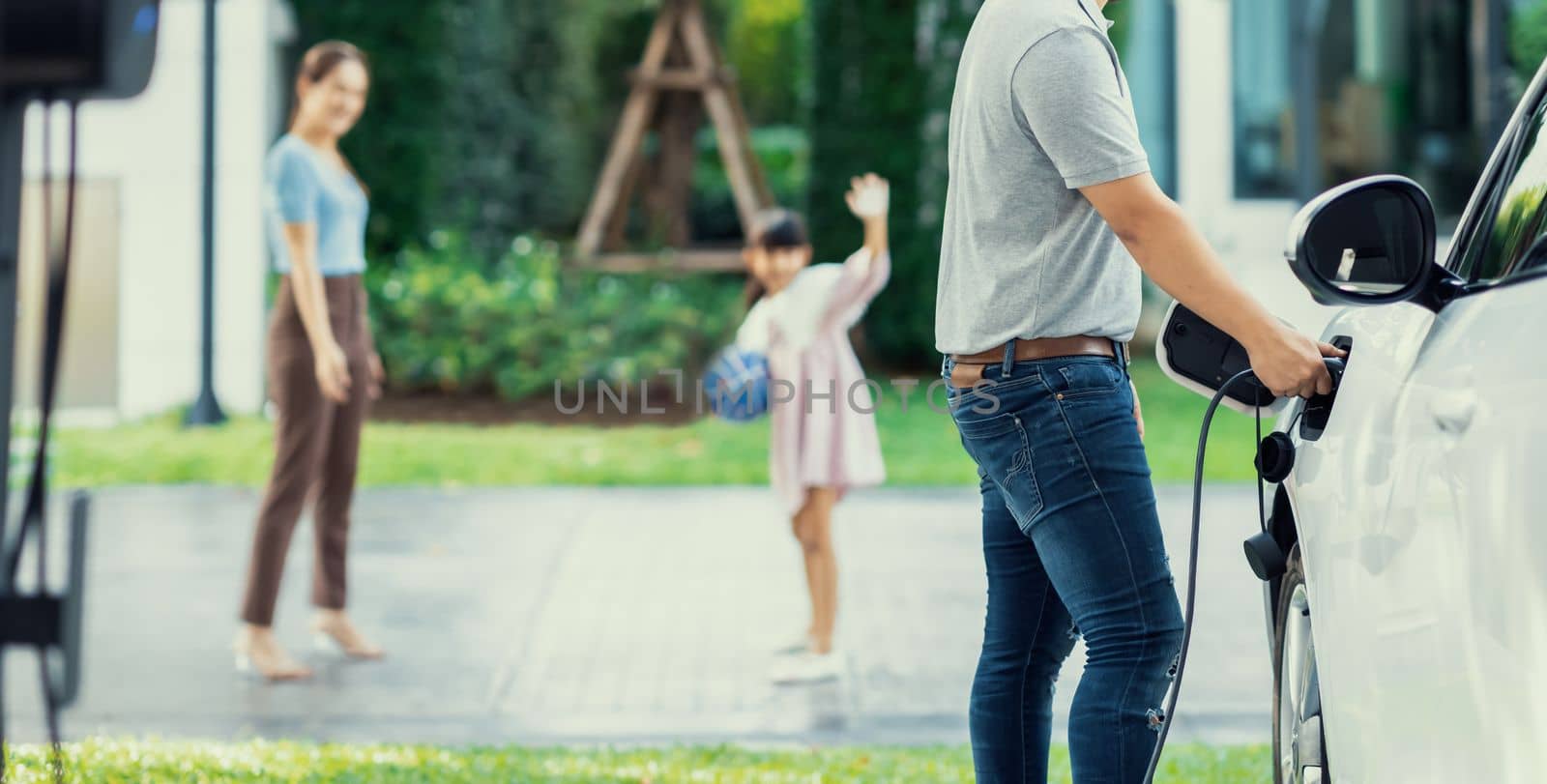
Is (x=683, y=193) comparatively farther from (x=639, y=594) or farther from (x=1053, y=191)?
(x=1053, y=191)

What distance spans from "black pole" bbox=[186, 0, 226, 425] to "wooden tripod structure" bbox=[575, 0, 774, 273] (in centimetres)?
307

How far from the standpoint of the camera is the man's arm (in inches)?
99.9

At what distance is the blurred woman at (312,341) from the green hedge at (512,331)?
6200 millimetres

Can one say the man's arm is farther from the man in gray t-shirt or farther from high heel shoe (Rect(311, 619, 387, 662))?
high heel shoe (Rect(311, 619, 387, 662))

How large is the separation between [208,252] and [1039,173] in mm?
9098

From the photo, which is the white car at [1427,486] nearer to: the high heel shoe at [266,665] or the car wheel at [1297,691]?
the car wheel at [1297,691]

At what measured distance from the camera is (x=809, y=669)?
210 inches

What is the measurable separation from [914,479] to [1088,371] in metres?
6.33

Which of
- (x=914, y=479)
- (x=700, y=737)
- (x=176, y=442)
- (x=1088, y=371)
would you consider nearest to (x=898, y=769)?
(x=700, y=737)

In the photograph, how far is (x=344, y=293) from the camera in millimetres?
5473

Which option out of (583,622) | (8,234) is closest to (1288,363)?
(8,234)

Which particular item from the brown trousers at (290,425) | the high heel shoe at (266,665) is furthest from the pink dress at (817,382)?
the high heel shoe at (266,665)

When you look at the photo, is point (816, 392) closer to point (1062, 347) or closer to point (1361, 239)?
point (1062, 347)

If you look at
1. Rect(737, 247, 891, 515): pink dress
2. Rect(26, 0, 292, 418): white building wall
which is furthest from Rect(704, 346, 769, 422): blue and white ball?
Rect(26, 0, 292, 418): white building wall
